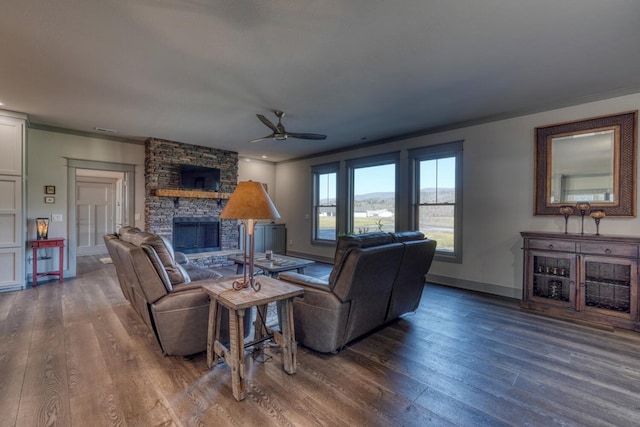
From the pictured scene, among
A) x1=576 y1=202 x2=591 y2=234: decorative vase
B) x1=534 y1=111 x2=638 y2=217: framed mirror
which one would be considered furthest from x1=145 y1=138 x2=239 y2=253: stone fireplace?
x1=576 y1=202 x2=591 y2=234: decorative vase

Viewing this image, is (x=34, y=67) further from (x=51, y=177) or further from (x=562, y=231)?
(x=562, y=231)

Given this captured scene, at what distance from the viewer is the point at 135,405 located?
72.7 inches

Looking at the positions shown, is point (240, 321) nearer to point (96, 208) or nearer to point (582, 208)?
point (582, 208)

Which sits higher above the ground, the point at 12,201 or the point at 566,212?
the point at 12,201

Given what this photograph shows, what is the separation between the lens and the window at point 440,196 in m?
4.78

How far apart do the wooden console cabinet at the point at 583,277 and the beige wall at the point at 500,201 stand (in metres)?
0.39

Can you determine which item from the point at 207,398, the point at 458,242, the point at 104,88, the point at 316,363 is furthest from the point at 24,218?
the point at 458,242

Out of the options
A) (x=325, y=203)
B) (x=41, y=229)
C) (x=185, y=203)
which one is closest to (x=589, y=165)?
(x=325, y=203)

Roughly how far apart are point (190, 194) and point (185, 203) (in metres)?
0.28

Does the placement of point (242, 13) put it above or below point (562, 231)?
above

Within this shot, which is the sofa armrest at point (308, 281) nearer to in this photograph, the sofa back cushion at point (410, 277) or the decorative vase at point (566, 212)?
the sofa back cushion at point (410, 277)

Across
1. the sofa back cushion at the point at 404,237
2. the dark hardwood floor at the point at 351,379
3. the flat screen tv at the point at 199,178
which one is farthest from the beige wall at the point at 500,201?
the flat screen tv at the point at 199,178

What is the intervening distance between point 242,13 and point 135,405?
9.18 feet

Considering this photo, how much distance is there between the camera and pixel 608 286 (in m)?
3.29
